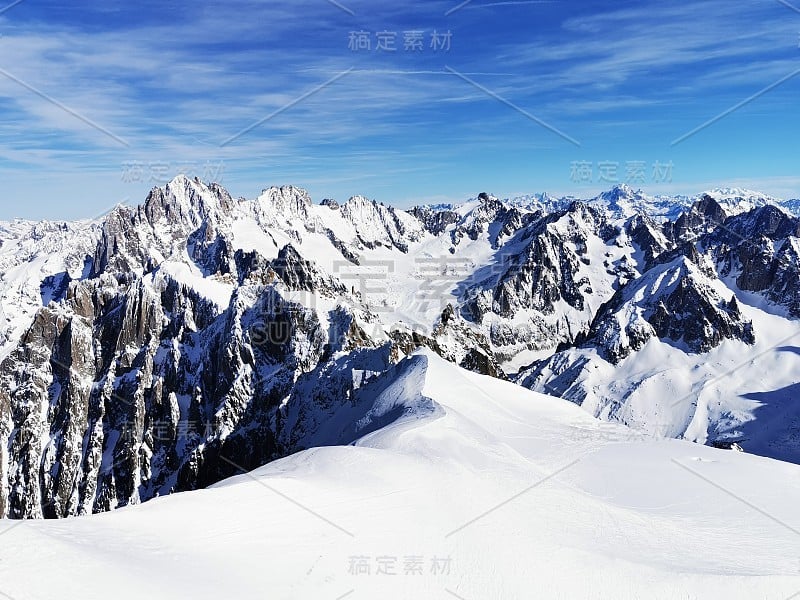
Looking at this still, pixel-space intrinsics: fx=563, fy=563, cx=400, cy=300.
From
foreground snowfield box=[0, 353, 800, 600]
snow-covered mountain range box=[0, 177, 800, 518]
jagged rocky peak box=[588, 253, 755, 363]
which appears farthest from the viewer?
jagged rocky peak box=[588, 253, 755, 363]

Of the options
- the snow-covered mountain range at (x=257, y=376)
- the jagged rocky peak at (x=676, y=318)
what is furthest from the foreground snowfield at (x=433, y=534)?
the jagged rocky peak at (x=676, y=318)

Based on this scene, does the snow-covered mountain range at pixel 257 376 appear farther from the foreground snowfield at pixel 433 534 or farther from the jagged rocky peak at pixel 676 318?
the foreground snowfield at pixel 433 534

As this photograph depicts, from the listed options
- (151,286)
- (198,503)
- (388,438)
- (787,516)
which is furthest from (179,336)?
(787,516)

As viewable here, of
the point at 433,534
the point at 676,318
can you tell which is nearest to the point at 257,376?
the point at 433,534

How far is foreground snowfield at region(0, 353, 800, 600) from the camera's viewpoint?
18656 mm

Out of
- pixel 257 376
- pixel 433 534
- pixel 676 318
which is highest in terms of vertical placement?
pixel 676 318

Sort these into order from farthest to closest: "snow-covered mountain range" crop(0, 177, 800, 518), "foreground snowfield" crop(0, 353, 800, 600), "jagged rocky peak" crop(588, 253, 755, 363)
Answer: "jagged rocky peak" crop(588, 253, 755, 363) < "snow-covered mountain range" crop(0, 177, 800, 518) < "foreground snowfield" crop(0, 353, 800, 600)

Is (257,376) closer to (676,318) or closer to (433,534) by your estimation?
(433,534)

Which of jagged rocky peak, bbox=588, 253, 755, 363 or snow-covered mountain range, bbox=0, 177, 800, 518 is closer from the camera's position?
snow-covered mountain range, bbox=0, 177, 800, 518

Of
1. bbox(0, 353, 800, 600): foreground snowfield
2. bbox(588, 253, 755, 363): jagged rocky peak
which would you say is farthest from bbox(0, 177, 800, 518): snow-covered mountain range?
bbox(0, 353, 800, 600): foreground snowfield

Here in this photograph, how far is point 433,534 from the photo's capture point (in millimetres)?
24750

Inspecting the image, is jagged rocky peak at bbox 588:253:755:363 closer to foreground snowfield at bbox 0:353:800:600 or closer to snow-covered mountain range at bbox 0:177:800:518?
snow-covered mountain range at bbox 0:177:800:518

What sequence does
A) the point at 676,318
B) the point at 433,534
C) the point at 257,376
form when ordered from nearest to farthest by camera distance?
the point at 433,534 < the point at 257,376 < the point at 676,318

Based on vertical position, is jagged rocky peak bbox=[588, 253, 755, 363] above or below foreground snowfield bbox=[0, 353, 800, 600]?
above
